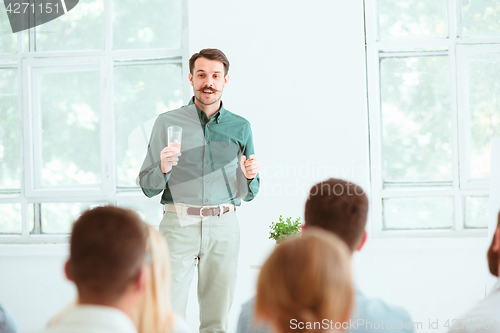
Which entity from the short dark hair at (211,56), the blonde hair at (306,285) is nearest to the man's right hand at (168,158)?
the short dark hair at (211,56)

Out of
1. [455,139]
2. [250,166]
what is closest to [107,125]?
[250,166]

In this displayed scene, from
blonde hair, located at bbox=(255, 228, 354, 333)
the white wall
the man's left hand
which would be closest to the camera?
blonde hair, located at bbox=(255, 228, 354, 333)

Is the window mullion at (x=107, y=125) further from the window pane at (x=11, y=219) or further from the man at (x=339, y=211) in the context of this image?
the man at (x=339, y=211)

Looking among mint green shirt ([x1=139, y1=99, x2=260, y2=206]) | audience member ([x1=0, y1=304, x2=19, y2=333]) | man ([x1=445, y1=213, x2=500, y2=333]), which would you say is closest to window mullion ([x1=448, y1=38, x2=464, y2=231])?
mint green shirt ([x1=139, y1=99, x2=260, y2=206])

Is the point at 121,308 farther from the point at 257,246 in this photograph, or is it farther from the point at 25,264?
the point at 25,264

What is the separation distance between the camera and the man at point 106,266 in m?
0.85

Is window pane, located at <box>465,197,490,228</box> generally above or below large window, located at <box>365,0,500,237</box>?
below

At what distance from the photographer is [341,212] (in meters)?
1.24

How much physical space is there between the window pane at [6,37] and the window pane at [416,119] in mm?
2711

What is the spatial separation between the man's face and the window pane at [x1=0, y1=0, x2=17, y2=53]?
1.68m

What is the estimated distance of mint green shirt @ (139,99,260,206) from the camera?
2.23 meters

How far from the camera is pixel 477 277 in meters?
2.80

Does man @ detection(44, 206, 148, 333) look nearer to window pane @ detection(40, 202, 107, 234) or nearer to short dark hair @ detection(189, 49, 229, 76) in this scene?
short dark hair @ detection(189, 49, 229, 76)

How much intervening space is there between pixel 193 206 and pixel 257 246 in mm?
729
